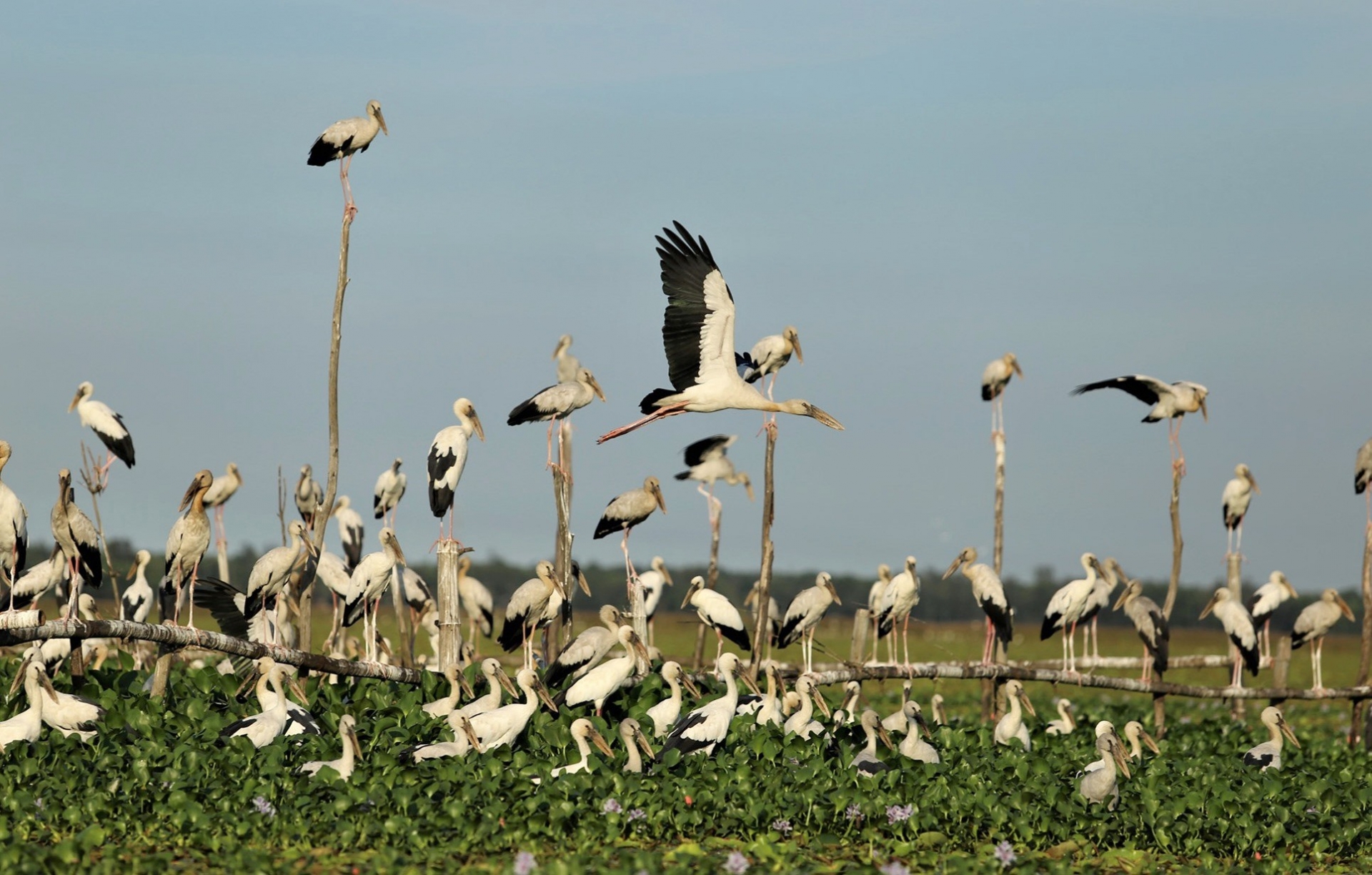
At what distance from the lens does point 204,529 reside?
472 inches

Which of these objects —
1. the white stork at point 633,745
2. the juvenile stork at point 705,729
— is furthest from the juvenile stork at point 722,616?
the white stork at point 633,745

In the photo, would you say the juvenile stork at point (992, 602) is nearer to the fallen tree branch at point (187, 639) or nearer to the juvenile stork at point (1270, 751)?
the juvenile stork at point (1270, 751)

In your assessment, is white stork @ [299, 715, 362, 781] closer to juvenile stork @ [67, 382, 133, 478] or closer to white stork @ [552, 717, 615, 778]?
white stork @ [552, 717, 615, 778]

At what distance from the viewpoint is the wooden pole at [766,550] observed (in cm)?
1402

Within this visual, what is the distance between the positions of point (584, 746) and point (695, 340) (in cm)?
348

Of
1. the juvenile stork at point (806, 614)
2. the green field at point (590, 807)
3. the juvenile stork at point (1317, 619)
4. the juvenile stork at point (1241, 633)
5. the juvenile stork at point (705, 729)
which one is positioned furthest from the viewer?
the juvenile stork at point (1317, 619)

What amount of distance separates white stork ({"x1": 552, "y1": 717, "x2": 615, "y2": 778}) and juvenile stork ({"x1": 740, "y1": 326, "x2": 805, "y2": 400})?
6185 millimetres

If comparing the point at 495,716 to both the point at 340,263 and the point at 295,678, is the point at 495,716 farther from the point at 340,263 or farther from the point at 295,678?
the point at 340,263

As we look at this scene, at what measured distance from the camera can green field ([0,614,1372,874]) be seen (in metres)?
7.76

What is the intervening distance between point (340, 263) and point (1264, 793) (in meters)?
8.73

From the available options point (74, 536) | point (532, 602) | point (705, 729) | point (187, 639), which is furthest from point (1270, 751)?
point (74, 536)

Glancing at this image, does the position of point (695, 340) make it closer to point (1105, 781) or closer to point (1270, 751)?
point (1105, 781)

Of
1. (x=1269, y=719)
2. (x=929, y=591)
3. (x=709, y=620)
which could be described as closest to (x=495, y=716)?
(x=709, y=620)

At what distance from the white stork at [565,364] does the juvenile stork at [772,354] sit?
20.1 ft
